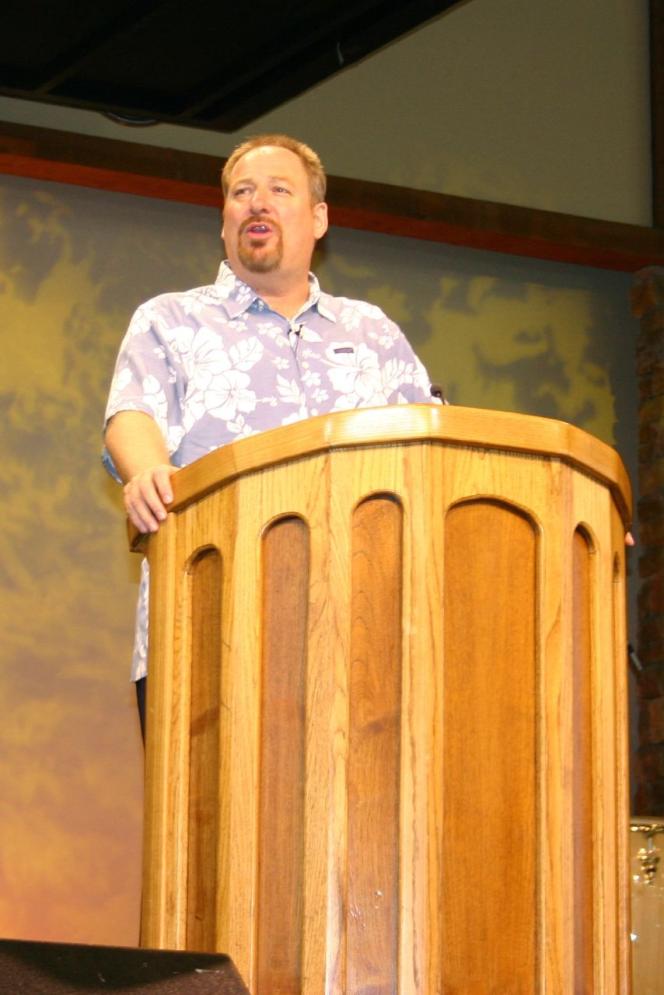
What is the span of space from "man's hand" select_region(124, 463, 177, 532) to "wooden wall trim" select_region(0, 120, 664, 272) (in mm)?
3097

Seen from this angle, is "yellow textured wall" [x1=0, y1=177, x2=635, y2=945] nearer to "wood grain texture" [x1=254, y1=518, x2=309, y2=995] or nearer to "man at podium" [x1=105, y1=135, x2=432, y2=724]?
"man at podium" [x1=105, y1=135, x2=432, y2=724]

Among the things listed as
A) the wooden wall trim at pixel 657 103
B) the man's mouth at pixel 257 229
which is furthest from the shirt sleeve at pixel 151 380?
the wooden wall trim at pixel 657 103

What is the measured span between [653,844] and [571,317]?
2291mm

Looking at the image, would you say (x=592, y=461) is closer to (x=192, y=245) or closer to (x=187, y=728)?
(x=187, y=728)

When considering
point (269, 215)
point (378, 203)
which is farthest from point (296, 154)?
point (378, 203)

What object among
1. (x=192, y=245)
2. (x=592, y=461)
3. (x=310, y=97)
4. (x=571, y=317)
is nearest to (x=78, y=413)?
(x=192, y=245)

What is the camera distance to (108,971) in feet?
4.35

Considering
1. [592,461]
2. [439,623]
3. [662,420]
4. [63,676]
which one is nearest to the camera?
[439,623]

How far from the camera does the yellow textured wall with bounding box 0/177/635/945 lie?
4.68 meters

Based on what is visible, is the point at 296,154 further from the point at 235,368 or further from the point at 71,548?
the point at 71,548

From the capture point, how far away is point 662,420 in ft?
18.1

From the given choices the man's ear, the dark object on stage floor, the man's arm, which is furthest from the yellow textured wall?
the dark object on stage floor

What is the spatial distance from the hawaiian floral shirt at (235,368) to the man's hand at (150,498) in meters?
0.34

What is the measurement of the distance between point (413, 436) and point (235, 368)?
73 cm
